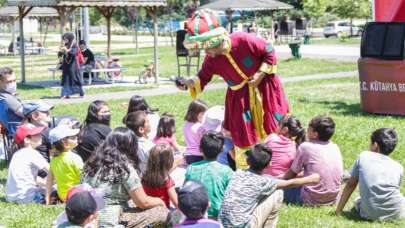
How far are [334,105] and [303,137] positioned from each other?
7.17 meters

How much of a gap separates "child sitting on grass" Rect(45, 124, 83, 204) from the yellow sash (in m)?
1.71

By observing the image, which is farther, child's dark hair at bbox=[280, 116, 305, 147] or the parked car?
the parked car

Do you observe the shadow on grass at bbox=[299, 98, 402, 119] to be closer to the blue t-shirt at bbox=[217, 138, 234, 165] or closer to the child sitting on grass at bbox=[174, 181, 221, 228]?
the blue t-shirt at bbox=[217, 138, 234, 165]

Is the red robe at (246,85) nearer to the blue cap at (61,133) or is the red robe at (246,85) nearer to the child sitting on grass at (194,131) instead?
the child sitting on grass at (194,131)

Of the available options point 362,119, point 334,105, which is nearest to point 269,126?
point 362,119

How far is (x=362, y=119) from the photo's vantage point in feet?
41.1

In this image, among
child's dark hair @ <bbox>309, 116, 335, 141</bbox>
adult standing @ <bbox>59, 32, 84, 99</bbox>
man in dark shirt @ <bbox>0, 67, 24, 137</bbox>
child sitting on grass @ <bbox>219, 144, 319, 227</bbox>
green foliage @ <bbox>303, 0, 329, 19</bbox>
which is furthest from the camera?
green foliage @ <bbox>303, 0, 329, 19</bbox>

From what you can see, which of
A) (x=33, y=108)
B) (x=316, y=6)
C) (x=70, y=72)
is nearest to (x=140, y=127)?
(x=33, y=108)

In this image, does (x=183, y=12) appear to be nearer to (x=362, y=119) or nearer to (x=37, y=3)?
(x=37, y=3)

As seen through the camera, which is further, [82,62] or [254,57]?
[82,62]

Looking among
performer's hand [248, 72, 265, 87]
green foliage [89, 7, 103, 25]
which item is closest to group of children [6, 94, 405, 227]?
performer's hand [248, 72, 265, 87]

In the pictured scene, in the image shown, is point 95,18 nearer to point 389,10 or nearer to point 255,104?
point 389,10

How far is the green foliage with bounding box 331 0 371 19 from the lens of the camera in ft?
144

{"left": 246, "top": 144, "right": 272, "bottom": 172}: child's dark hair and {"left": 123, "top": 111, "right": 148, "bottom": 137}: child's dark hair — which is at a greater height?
{"left": 123, "top": 111, "right": 148, "bottom": 137}: child's dark hair
